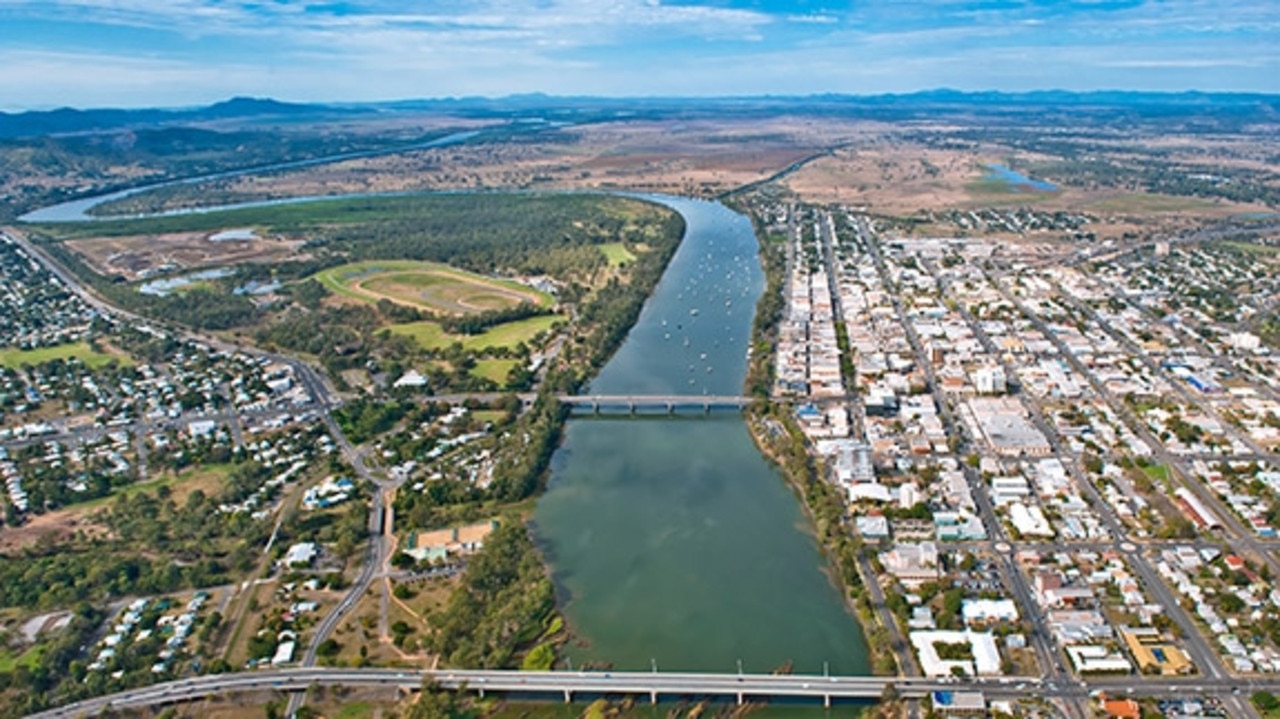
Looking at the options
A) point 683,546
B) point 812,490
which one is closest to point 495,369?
point 683,546

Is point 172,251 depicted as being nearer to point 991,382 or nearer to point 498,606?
point 498,606

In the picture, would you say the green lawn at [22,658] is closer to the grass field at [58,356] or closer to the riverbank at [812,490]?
the riverbank at [812,490]

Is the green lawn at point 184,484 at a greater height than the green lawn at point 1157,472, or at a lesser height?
lesser

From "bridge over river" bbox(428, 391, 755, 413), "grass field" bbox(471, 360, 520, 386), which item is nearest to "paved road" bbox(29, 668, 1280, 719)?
"bridge over river" bbox(428, 391, 755, 413)

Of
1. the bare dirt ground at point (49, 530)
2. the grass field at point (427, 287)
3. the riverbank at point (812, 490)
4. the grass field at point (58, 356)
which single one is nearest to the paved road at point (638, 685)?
the riverbank at point (812, 490)

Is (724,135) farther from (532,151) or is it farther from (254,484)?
(254,484)

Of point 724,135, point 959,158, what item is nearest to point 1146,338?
point 959,158
